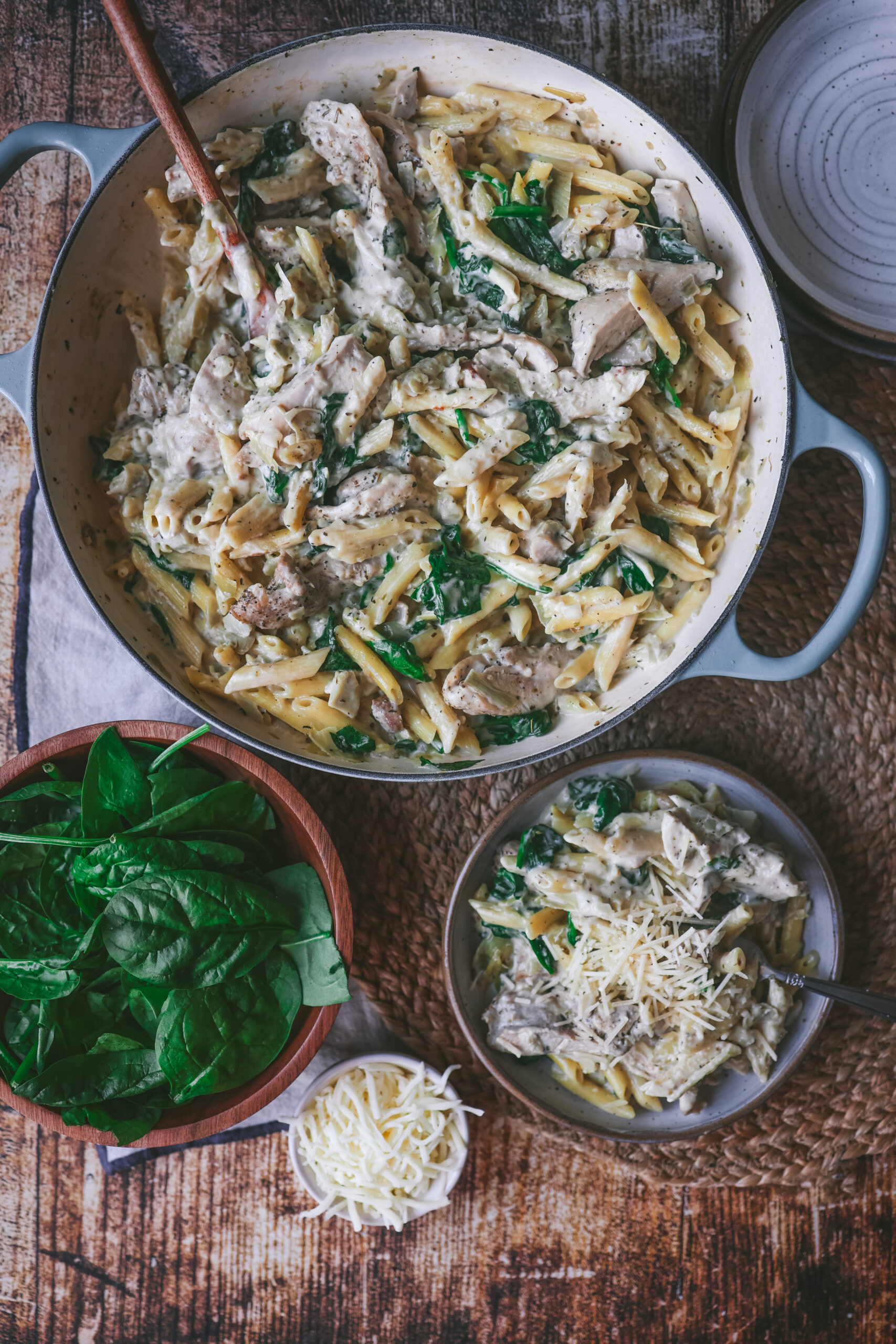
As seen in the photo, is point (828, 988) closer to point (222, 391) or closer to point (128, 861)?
point (128, 861)

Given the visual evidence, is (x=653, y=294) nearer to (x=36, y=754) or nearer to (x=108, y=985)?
(x=36, y=754)

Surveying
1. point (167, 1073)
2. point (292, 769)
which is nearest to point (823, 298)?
point (292, 769)

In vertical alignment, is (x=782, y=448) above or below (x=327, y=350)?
below


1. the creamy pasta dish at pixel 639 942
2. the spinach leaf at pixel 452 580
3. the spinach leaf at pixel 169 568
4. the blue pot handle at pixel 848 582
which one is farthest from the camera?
the creamy pasta dish at pixel 639 942

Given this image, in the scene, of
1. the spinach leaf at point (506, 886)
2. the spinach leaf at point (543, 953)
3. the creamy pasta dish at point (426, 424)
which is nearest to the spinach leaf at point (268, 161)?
the creamy pasta dish at point (426, 424)

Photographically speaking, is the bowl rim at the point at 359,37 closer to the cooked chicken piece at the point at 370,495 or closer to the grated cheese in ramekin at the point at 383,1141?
the cooked chicken piece at the point at 370,495

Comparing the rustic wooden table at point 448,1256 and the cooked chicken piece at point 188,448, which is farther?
the rustic wooden table at point 448,1256
